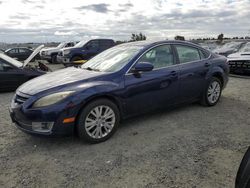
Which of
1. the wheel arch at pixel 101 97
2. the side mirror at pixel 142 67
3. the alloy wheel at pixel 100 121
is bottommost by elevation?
the alloy wheel at pixel 100 121

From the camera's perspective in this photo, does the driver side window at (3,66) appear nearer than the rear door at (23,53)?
Yes

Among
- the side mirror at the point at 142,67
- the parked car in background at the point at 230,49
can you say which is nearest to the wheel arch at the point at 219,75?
the side mirror at the point at 142,67

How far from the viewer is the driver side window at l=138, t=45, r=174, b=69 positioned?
4.47 m

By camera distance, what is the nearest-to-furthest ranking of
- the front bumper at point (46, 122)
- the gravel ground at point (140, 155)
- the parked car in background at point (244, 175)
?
1. the parked car in background at point (244, 175)
2. the gravel ground at point (140, 155)
3. the front bumper at point (46, 122)

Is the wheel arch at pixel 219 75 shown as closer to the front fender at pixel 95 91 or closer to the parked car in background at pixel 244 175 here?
the front fender at pixel 95 91

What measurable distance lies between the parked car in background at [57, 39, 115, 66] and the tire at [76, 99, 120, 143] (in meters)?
9.93

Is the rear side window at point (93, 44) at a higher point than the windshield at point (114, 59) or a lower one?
higher

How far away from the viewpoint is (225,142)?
3.79 m

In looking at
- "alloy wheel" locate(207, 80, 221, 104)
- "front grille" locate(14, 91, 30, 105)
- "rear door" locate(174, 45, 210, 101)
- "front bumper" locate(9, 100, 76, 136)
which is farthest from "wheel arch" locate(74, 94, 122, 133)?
"alloy wheel" locate(207, 80, 221, 104)

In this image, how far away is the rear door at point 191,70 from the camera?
4.86 meters

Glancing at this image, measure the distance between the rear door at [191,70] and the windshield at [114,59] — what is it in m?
1.01

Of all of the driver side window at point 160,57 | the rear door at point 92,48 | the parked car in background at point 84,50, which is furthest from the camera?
the rear door at point 92,48

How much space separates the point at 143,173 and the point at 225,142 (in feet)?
5.17

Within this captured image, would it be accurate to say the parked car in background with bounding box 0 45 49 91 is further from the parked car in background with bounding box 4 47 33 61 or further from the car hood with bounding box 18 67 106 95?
the parked car in background with bounding box 4 47 33 61
